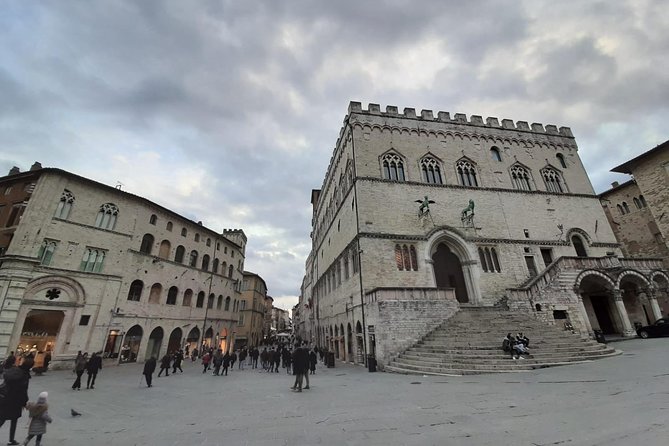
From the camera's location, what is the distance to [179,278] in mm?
27391

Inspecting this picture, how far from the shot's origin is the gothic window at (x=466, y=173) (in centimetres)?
2500

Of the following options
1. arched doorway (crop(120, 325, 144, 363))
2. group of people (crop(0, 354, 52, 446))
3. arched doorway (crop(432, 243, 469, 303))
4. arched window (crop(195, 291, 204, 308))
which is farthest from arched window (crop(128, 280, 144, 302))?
arched doorway (crop(432, 243, 469, 303))

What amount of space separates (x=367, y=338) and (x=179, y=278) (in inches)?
780

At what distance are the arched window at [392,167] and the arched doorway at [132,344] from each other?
2432cm

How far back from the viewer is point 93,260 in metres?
21.6

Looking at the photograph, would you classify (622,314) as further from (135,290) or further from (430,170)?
(135,290)

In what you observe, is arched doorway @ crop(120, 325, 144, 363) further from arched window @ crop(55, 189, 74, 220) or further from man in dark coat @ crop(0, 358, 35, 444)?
man in dark coat @ crop(0, 358, 35, 444)

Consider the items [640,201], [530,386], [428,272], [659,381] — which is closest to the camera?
[659,381]

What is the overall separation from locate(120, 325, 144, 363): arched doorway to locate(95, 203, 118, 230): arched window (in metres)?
8.56

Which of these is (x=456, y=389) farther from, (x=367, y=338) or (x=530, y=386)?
(x=367, y=338)

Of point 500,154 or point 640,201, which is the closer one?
point 500,154

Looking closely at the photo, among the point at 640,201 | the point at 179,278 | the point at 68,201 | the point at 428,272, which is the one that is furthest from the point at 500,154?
the point at 68,201

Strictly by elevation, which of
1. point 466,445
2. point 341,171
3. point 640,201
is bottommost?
point 466,445

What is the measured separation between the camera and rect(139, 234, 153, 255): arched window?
82.1 ft
